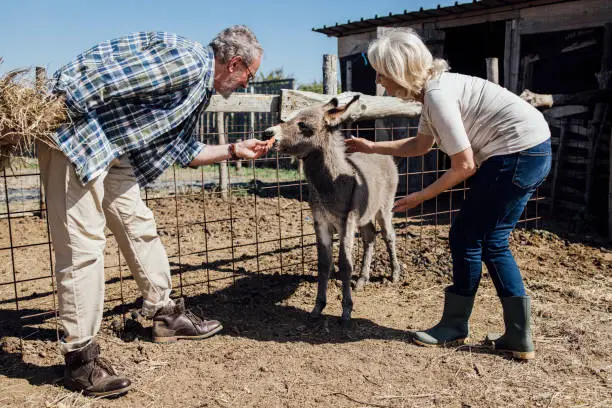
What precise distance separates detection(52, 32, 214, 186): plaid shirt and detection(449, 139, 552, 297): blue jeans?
6.30ft

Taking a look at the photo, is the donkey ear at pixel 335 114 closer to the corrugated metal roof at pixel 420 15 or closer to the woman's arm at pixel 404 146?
the woman's arm at pixel 404 146

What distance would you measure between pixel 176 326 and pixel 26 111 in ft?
6.27

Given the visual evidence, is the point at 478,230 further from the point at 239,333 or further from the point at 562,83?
the point at 562,83

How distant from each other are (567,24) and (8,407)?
30.8ft

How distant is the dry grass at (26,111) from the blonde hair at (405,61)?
1.92 meters

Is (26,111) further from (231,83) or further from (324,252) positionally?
(324,252)

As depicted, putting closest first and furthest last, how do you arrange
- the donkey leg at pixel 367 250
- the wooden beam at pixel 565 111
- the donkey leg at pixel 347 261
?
the donkey leg at pixel 347 261 < the donkey leg at pixel 367 250 < the wooden beam at pixel 565 111

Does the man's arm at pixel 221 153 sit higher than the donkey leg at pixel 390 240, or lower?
higher

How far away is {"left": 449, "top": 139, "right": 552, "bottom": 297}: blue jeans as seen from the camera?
3.36 metres

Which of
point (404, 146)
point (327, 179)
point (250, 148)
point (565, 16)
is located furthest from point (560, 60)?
point (250, 148)

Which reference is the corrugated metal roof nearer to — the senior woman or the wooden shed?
the wooden shed

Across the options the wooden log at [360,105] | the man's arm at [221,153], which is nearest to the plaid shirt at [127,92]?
the man's arm at [221,153]

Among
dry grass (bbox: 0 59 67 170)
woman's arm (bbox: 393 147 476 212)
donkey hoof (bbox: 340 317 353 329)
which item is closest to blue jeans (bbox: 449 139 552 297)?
woman's arm (bbox: 393 147 476 212)

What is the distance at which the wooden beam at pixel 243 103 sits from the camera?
189 inches
